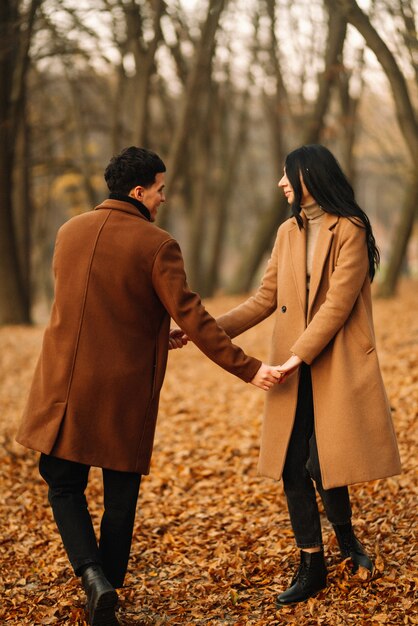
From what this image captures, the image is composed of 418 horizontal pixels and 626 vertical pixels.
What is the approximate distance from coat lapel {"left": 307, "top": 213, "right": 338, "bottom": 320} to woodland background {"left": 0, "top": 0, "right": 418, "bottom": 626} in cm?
153

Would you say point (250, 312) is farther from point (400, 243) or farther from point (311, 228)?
point (400, 243)

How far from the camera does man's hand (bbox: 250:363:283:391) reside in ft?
12.0

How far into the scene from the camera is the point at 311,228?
3.80m

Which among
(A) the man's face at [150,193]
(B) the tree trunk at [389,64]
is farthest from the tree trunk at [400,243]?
(A) the man's face at [150,193]

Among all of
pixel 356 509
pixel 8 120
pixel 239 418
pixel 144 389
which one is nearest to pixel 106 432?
pixel 144 389

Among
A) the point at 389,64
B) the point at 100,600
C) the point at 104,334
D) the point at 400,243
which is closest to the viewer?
the point at 100,600

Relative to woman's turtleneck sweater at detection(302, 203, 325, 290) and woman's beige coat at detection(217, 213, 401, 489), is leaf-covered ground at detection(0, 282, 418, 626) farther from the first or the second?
woman's turtleneck sweater at detection(302, 203, 325, 290)

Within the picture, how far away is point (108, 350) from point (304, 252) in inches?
→ 43.9

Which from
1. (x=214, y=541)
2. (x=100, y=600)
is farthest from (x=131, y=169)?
(x=214, y=541)

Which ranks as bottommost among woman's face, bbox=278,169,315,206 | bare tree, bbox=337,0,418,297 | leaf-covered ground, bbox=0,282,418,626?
leaf-covered ground, bbox=0,282,418,626

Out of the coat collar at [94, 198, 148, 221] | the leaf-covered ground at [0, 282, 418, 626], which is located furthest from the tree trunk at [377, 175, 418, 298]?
the coat collar at [94, 198, 148, 221]

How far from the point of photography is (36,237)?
2689cm

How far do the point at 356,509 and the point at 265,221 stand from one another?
1242 cm

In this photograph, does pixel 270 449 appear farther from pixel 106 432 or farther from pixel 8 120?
pixel 8 120
